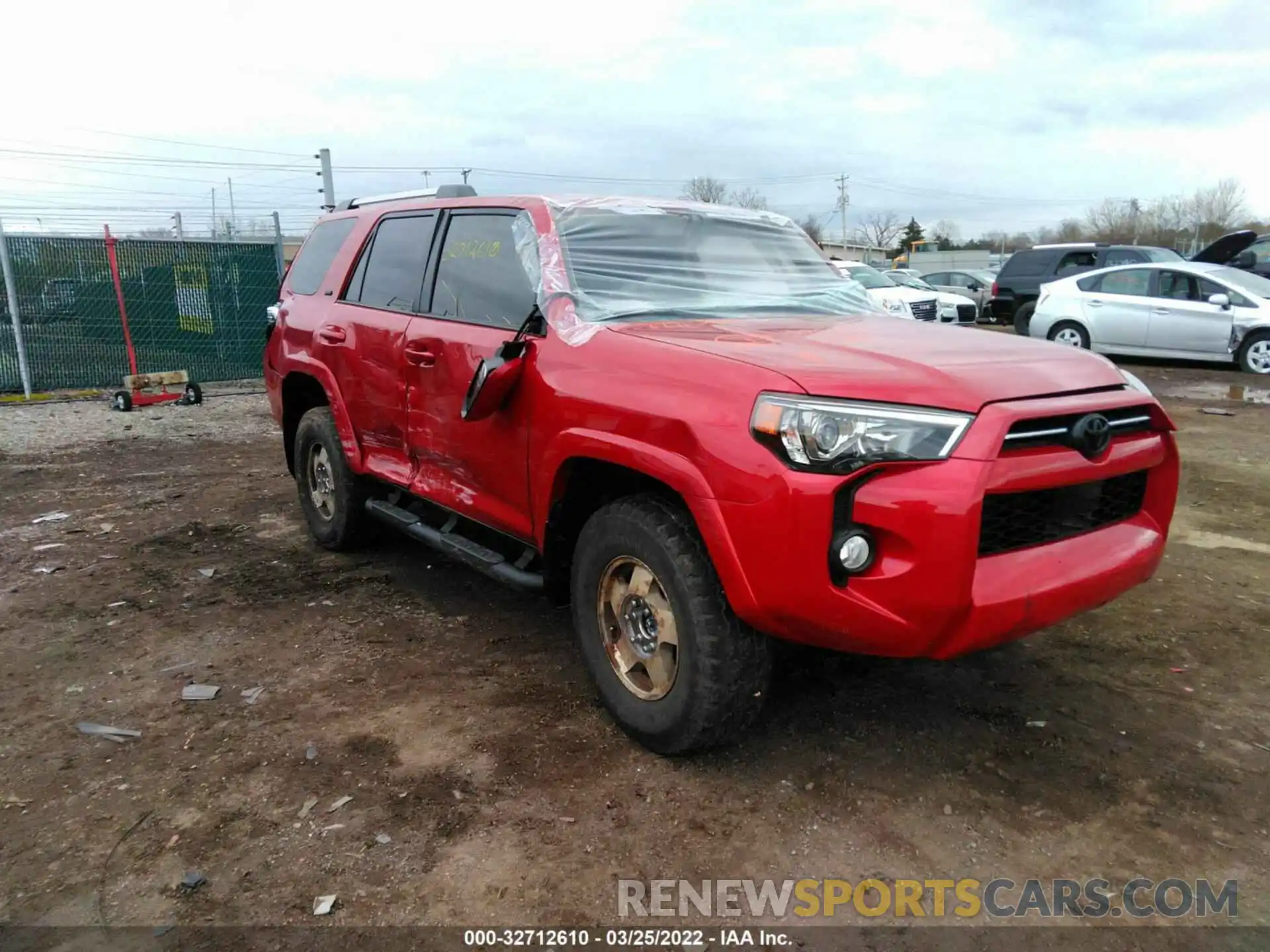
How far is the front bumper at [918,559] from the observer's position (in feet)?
7.58

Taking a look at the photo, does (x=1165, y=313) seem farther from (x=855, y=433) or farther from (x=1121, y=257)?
(x=855, y=433)

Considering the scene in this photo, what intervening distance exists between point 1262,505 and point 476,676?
5.33 m

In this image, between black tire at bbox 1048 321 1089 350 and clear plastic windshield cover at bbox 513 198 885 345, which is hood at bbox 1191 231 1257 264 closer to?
black tire at bbox 1048 321 1089 350

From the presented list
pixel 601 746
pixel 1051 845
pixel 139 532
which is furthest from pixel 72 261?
pixel 1051 845

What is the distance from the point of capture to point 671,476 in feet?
8.68

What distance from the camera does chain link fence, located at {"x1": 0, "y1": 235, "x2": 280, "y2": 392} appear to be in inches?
458

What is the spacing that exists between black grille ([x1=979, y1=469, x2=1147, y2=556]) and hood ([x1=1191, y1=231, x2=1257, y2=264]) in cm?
1582

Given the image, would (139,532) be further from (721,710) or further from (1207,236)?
(1207,236)

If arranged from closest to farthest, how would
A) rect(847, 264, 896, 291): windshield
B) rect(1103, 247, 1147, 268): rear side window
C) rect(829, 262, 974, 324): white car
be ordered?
rect(829, 262, 974, 324): white car < rect(1103, 247, 1147, 268): rear side window < rect(847, 264, 896, 291): windshield

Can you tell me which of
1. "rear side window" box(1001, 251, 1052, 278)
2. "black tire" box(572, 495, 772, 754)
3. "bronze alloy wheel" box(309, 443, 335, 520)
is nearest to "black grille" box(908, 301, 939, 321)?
"rear side window" box(1001, 251, 1052, 278)

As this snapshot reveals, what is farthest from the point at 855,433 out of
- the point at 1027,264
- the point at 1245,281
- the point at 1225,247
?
the point at 1225,247

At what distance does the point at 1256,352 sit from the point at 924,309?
4.72m

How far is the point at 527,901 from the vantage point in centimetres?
238

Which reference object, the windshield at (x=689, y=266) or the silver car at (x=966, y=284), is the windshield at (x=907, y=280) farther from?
the windshield at (x=689, y=266)
